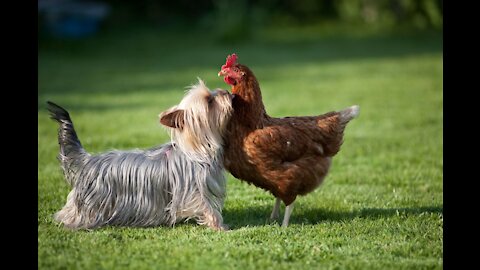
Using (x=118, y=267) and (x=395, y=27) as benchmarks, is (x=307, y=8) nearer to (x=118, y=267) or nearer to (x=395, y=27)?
(x=395, y=27)

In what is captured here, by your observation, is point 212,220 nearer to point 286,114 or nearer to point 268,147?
point 268,147

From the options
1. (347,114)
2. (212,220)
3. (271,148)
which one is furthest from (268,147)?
(347,114)

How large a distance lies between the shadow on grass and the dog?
47 centimetres

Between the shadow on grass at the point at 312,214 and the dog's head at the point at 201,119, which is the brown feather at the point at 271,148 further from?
the shadow on grass at the point at 312,214

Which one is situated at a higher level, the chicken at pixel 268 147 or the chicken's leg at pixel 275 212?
the chicken at pixel 268 147

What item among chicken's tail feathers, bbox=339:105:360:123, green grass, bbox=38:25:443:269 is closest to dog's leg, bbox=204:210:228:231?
green grass, bbox=38:25:443:269

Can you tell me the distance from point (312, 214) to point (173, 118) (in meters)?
1.57

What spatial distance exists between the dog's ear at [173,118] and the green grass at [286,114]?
832 mm

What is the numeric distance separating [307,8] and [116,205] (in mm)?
20945

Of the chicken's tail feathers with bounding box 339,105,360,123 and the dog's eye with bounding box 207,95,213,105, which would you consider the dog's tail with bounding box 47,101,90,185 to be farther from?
the chicken's tail feathers with bounding box 339,105,360,123

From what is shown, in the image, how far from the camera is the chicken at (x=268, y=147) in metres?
5.66

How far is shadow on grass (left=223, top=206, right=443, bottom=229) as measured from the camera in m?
6.07

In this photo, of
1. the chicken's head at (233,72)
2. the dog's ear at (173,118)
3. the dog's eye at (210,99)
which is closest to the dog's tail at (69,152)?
the dog's ear at (173,118)

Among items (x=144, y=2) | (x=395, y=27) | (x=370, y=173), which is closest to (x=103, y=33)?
(x=144, y=2)
